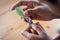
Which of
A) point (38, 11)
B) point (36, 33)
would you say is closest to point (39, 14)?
point (38, 11)

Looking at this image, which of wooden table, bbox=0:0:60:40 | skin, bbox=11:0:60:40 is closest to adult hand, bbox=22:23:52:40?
skin, bbox=11:0:60:40

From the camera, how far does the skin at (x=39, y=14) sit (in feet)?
2.83

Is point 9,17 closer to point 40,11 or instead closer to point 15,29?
point 15,29

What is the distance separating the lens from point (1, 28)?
1084 millimetres

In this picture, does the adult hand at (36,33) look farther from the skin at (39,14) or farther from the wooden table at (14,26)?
the wooden table at (14,26)

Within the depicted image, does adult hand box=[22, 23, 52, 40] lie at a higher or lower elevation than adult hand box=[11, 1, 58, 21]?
lower

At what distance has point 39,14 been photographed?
102cm

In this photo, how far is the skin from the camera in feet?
2.83

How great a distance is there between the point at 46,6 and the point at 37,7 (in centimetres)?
5

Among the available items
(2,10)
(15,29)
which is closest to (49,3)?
(15,29)

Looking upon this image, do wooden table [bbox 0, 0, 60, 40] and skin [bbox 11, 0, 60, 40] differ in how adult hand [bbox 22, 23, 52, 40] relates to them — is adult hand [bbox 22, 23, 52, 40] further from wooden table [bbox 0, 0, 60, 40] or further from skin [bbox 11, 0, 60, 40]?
wooden table [bbox 0, 0, 60, 40]

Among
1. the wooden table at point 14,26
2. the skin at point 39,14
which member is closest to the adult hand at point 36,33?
the skin at point 39,14

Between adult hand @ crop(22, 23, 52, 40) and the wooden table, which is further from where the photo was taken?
the wooden table

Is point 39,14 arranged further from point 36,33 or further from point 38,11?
point 36,33
